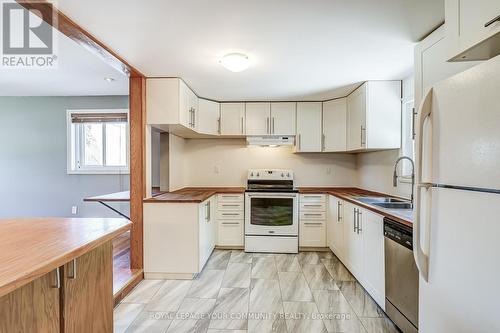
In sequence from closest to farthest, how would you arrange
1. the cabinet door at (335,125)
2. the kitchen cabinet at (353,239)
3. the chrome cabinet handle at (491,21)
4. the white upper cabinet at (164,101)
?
the chrome cabinet handle at (491,21), the kitchen cabinet at (353,239), the white upper cabinet at (164,101), the cabinet door at (335,125)

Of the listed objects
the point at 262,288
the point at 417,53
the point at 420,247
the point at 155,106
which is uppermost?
the point at 417,53

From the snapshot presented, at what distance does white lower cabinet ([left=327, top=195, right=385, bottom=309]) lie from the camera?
213 centimetres

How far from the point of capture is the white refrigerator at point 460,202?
0.88 metres

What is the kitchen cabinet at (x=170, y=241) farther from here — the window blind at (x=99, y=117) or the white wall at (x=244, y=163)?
the window blind at (x=99, y=117)

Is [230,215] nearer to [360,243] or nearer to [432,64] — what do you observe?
[360,243]

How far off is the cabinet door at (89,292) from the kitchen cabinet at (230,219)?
221cm

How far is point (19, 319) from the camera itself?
2.97 feet

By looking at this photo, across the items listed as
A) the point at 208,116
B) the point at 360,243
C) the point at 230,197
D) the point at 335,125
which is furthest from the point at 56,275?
the point at 335,125

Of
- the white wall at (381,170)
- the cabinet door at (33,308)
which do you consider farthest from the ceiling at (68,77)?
the white wall at (381,170)

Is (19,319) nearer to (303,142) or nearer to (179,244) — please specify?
(179,244)

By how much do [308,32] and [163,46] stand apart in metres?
1.18

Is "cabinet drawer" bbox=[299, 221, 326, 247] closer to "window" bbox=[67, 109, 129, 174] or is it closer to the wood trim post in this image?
the wood trim post

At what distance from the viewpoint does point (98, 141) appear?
168 inches

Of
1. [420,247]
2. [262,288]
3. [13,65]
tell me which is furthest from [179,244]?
[13,65]
